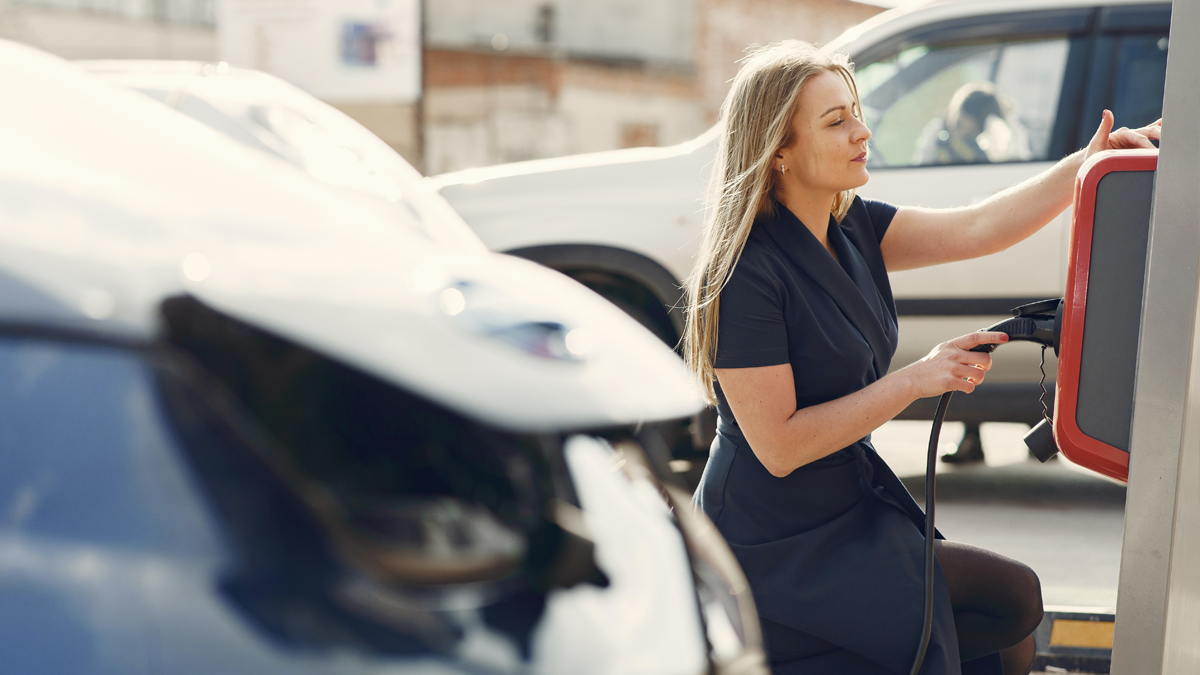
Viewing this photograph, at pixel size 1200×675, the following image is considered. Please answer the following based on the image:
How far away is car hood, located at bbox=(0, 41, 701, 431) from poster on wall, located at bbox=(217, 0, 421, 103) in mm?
15959

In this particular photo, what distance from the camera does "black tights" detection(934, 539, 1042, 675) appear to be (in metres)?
2.03

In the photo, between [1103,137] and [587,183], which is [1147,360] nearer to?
[1103,137]

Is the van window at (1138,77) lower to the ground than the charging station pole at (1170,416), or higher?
higher

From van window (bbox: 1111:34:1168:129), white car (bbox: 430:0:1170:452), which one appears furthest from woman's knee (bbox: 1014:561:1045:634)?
van window (bbox: 1111:34:1168:129)

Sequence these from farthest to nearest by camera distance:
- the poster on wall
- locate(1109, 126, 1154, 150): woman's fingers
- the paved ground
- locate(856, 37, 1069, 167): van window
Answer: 1. the poster on wall
2. locate(856, 37, 1069, 167): van window
3. the paved ground
4. locate(1109, 126, 1154, 150): woman's fingers

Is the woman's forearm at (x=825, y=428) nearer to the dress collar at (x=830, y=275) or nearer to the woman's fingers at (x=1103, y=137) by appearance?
the dress collar at (x=830, y=275)

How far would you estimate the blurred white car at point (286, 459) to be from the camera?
0.80 m

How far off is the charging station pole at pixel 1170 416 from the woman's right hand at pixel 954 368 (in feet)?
0.99

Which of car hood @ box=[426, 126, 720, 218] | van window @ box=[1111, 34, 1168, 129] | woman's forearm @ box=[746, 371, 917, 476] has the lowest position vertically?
woman's forearm @ box=[746, 371, 917, 476]

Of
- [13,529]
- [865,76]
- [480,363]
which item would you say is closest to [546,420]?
[480,363]

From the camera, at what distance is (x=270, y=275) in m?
0.94

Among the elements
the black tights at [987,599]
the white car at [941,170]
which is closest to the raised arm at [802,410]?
the black tights at [987,599]

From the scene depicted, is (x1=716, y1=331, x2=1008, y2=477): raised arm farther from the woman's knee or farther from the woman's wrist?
the woman's knee

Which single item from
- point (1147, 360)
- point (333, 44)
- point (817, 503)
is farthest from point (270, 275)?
point (333, 44)
